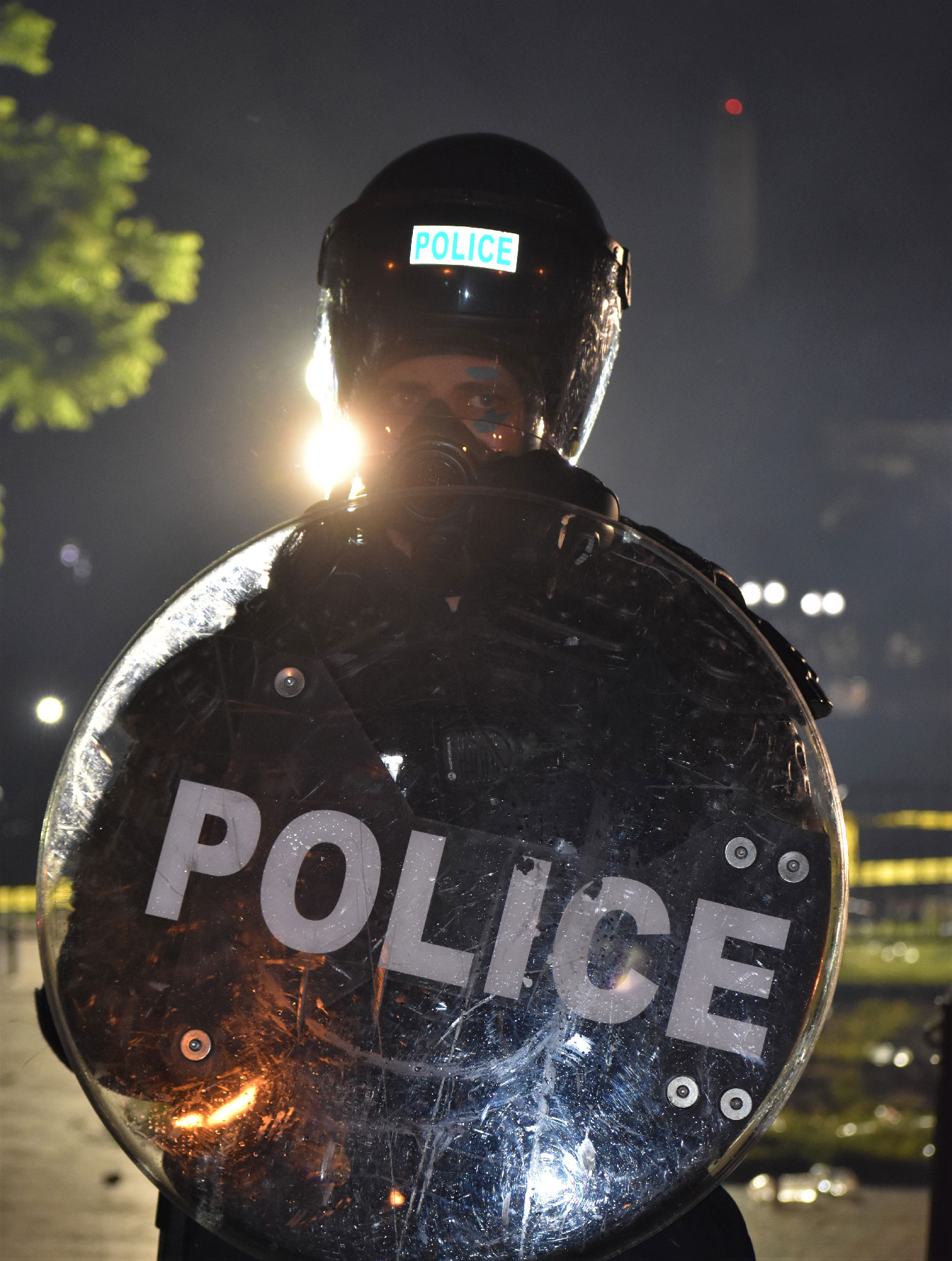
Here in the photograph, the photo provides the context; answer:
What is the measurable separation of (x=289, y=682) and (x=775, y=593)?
1318 cm

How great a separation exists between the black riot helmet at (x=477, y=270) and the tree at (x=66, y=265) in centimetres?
277

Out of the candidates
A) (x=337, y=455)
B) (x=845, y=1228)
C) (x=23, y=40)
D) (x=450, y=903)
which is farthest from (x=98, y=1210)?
(x=23, y=40)

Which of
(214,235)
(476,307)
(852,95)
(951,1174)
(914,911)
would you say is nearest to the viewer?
(476,307)

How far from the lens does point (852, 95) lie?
320 cm

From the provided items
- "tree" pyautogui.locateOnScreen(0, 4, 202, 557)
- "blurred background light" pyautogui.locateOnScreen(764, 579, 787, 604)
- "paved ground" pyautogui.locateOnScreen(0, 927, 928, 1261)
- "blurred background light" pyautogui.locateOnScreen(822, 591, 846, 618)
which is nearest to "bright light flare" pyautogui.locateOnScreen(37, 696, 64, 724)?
"paved ground" pyautogui.locateOnScreen(0, 927, 928, 1261)

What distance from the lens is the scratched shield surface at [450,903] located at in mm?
933

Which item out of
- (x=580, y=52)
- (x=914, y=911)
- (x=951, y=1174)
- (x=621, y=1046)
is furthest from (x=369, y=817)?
(x=914, y=911)

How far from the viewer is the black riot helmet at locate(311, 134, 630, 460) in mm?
1630

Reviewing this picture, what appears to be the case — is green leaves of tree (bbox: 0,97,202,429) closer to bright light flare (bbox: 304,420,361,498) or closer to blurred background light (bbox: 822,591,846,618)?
bright light flare (bbox: 304,420,361,498)

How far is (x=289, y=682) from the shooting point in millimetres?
1032

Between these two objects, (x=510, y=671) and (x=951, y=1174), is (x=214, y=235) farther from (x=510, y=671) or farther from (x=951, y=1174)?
(x=951, y=1174)

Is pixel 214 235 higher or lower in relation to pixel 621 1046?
higher

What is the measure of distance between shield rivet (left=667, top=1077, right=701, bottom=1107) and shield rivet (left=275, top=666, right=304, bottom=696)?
496 millimetres

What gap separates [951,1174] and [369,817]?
9.05 feet
